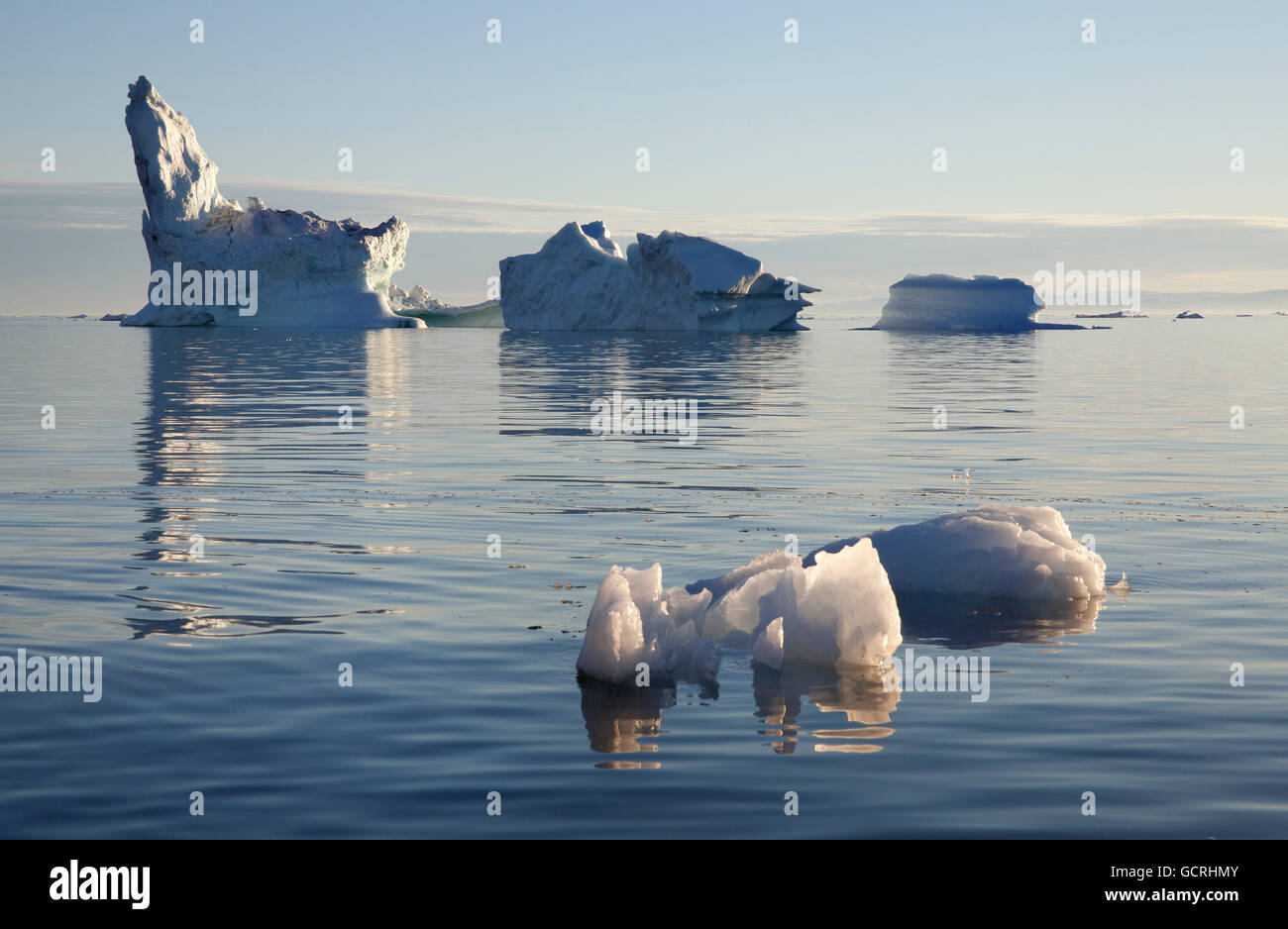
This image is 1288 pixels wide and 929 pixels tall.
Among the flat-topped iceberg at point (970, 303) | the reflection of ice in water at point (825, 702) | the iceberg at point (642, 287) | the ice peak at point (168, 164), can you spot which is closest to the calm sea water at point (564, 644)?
the reflection of ice in water at point (825, 702)

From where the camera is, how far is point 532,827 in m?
5.49

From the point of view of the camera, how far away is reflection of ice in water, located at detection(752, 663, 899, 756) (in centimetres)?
678

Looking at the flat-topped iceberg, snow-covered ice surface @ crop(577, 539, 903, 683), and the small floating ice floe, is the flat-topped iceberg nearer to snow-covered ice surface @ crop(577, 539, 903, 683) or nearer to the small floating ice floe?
the small floating ice floe

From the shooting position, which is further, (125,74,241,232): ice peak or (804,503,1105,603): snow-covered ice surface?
(125,74,241,232): ice peak

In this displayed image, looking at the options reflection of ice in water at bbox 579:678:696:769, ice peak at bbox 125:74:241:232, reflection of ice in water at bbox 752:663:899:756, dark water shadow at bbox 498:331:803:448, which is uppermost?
ice peak at bbox 125:74:241:232

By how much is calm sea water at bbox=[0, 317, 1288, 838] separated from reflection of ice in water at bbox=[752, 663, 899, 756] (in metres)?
0.03

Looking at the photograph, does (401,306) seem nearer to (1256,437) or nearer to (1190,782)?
(1256,437)

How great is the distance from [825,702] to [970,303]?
365ft

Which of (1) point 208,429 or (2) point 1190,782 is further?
(1) point 208,429

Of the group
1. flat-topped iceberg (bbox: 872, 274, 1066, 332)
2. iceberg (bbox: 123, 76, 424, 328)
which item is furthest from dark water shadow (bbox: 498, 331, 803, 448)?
flat-topped iceberg (bbox: 872, 274, 1066, 332)

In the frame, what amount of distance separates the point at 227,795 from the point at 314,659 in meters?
2.45

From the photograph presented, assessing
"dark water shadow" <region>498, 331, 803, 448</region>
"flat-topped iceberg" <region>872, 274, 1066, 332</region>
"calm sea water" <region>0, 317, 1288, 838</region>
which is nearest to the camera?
"calm sea water" <region>0, 317, 1288, 838</region>

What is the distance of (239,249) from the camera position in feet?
283
